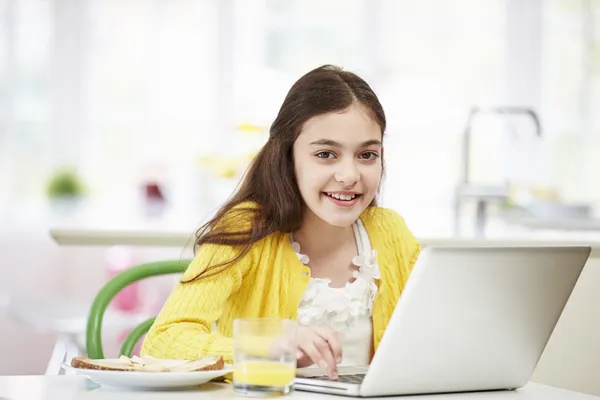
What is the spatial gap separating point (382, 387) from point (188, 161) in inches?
169

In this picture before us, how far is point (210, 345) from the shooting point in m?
1.44

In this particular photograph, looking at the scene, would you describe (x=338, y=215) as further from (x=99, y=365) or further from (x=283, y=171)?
(x=99, y=365)

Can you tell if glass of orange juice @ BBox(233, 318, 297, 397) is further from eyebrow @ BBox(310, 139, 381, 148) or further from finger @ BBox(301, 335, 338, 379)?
eyebrow @ BBox(310, 139, 381, 148)

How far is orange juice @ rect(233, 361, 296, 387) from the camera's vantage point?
115cm

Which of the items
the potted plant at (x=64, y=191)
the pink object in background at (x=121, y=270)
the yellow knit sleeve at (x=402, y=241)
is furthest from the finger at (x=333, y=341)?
the potted plant at (x=64, y=191)

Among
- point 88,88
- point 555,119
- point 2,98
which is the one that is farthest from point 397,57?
point 2,98

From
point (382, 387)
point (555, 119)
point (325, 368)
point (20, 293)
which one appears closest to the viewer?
point (382, 387)

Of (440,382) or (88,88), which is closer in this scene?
(440,382)

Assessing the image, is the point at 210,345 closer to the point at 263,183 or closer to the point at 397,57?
the point at 263,183

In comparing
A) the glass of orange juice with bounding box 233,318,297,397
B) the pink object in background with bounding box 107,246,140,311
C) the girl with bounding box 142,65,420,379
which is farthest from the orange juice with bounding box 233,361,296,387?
the pink object in background with bounding box 107,246,140,311

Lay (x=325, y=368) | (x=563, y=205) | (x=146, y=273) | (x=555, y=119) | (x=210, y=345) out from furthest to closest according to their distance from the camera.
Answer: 1. (x=555, y=119)
2. (x=563, y=205)
3. (x=146, y=273)
4. (x=210, y=345)
5. (x=325, y=368)

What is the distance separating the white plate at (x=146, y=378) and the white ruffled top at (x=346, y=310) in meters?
0.53

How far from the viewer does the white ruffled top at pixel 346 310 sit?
1732mm

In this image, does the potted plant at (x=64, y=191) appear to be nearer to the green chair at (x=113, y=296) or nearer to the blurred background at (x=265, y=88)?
the blurred background at (x=265, y=88)
